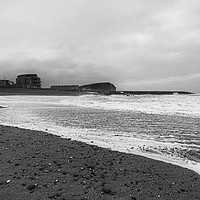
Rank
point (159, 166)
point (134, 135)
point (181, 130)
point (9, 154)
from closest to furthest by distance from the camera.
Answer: point (159, 166)
point (9, 154)
point (134, 135)
point (181, 130)

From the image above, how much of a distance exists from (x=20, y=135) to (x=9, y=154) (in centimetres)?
408

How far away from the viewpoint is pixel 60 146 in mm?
11016

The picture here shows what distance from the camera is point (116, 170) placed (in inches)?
323

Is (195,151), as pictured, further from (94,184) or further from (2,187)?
(2,187)

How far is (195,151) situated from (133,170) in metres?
4.70

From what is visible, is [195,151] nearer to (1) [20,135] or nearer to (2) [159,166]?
(2) [159,166]

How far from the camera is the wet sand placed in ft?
21.4

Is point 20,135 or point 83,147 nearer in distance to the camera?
point 83,147

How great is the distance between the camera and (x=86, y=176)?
7.60 metres

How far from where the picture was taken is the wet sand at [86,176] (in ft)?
21.4

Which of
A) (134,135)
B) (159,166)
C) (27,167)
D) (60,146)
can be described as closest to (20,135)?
(60,146)

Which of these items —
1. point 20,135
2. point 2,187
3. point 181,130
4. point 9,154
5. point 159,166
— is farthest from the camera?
point 181,130

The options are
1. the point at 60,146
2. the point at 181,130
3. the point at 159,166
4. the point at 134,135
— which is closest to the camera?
the point at 159,166

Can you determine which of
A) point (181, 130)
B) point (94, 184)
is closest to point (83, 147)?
point (94, 184)
